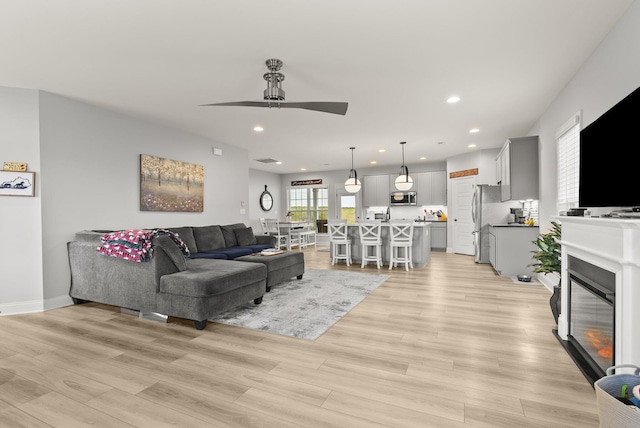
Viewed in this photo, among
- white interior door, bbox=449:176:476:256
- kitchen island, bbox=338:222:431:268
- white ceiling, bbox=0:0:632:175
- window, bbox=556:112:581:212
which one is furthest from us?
white interior door, bbox=449:176:476:256

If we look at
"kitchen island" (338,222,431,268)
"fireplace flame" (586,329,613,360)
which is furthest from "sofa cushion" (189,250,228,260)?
"fireplace flame" (586,329,613,360)

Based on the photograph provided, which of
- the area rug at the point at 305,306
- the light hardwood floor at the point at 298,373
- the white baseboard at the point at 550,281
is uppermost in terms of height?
the white baseboard at the point at 550,281

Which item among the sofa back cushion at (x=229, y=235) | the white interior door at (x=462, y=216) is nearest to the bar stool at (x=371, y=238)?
the sofa back cushion at (x=229, y=235)

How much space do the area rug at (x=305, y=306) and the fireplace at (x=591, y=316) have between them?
2.03 m

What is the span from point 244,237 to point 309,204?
210 inches

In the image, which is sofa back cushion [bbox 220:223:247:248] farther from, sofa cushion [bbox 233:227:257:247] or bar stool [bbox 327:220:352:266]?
bar stool [bbox 327:220:352:266]

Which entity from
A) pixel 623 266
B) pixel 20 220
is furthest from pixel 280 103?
pixel 20 220

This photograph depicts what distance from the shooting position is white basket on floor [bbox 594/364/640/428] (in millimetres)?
1157

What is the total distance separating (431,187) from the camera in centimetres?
929

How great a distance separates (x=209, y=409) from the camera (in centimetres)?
179

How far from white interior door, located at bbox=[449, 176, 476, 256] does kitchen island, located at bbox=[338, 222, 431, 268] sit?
180 cm

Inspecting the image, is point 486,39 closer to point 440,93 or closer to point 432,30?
point 432,30

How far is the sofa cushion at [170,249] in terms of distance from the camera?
3209mm

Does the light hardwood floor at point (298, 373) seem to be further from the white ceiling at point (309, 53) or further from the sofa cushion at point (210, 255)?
the white ceiling at point (309, 53)
